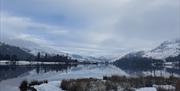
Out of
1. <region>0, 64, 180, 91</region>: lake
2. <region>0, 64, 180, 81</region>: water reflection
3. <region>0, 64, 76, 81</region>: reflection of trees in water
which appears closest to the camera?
<region>0, 64, 180, 91</region>: lake

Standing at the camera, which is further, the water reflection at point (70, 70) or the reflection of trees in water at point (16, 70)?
the water reflection at point (70, 70)

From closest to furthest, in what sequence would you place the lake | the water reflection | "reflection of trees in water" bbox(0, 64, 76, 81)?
the lake
"reflection of trees in water" bbox(0, 64, 76, 81)
the water reflection

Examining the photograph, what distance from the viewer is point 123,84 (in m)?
32.5

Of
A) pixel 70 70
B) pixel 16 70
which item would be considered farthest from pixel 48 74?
pixel 70 70

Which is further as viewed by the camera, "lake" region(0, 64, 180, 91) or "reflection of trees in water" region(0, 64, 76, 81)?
"reflection of trees in water" region(0, 64, 76, 81)

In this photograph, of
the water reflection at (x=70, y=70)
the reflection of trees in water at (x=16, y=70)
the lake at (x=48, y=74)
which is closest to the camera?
the lake at (x=48, y=74)

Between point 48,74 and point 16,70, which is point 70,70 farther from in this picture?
point 48,74

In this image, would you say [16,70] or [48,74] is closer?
[48,74]

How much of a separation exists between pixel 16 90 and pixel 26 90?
1235mm

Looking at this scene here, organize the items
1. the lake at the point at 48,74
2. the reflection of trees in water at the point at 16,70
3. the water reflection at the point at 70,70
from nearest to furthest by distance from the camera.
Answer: the lake at the point at 48,74 < the reflection of trees in water at the point at 16,70 < the water reflection at the point at 70,70

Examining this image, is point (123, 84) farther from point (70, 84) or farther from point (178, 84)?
point (178, 84)

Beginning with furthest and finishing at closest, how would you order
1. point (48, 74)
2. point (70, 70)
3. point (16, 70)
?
point (70, 70) < point (16, 70) < point (48, 74)

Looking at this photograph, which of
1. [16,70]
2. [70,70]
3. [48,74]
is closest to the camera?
[48,74]

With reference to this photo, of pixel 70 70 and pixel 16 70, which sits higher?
pixel 16 70
